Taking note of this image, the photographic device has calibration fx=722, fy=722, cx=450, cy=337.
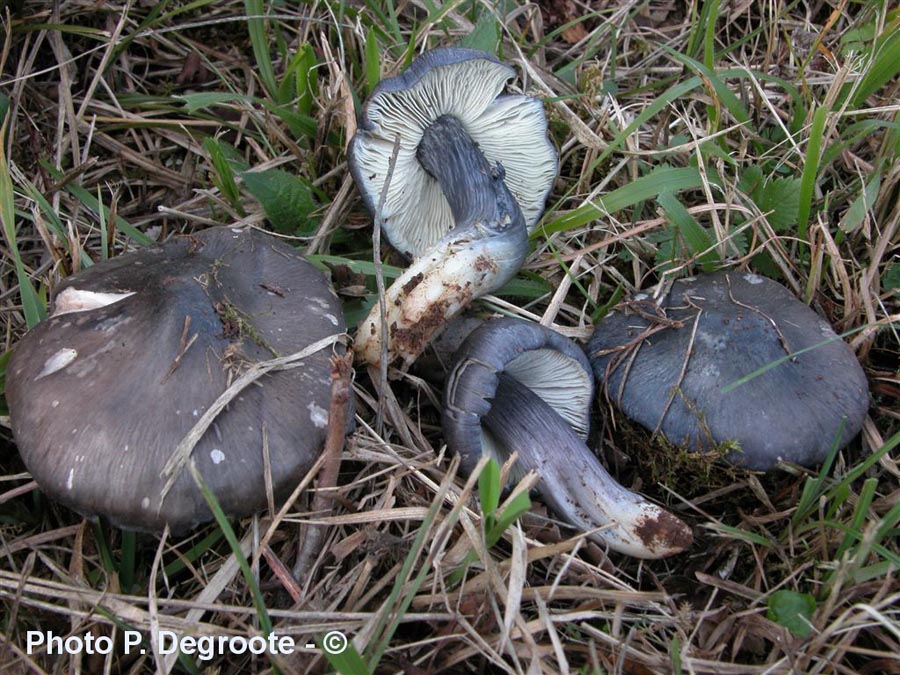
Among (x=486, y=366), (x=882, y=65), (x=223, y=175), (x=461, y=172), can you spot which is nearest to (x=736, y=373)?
(x=486, y=366)

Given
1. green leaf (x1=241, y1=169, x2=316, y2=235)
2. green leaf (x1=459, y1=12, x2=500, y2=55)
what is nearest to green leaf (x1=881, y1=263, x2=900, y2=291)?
green leaf (x1=459, y1=12, x2=500, y2=55)

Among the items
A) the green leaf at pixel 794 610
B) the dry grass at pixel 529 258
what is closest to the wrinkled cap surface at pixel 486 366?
the dry grass at pixel 529 258

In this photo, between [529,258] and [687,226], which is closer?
[687,226]

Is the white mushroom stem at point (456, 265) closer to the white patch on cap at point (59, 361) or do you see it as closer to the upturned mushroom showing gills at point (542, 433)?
the upturned mushroom showing gills at point (542, 433)

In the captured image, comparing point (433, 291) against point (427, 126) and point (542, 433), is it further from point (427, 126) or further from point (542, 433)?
point (427, 126)

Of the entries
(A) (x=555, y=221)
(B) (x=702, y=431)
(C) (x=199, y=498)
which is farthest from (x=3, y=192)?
(B) (x=702, y=431)

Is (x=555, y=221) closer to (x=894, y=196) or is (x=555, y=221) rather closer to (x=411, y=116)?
(x=411, y=116)

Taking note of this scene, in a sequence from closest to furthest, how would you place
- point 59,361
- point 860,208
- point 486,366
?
point 59,361
point 486,366
point 860,208
